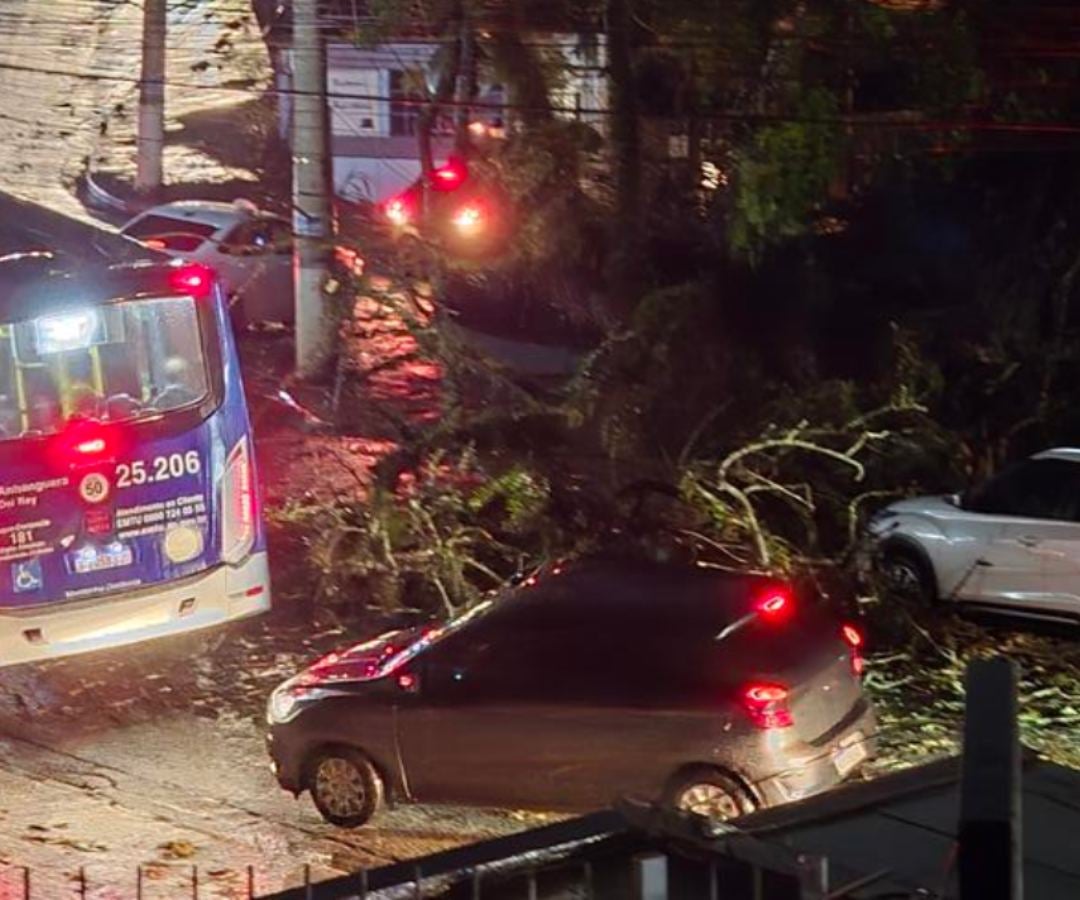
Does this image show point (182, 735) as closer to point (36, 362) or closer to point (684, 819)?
point (36, 362)

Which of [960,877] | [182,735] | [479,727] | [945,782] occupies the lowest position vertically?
[182,735]

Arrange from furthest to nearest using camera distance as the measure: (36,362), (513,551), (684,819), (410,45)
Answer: (410,45)
(513,551)
(36,362)
(684,819)

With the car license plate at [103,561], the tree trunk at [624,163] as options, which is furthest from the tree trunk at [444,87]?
the car license plate at [103,561]

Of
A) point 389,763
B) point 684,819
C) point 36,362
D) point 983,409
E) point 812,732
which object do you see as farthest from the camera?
point 983,409

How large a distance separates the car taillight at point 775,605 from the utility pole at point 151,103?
1262 cm

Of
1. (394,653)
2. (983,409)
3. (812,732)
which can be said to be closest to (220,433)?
(394,653)

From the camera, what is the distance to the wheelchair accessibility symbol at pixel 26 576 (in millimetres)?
11391

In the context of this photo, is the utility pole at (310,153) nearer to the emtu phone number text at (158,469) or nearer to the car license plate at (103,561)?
the emtu phone number text at (158,469)

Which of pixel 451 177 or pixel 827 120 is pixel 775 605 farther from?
pixel 451 177

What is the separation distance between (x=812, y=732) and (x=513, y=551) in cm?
478

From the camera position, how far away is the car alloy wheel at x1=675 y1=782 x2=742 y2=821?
940cm

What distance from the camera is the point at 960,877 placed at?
10.3 feet

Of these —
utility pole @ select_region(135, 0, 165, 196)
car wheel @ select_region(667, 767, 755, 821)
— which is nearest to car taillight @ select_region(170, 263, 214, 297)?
car wheel @ select_region(667, 767, 755, 821)

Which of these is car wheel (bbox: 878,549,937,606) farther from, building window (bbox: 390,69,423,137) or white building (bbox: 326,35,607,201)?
building window (bbox: 390,69,423,137)
